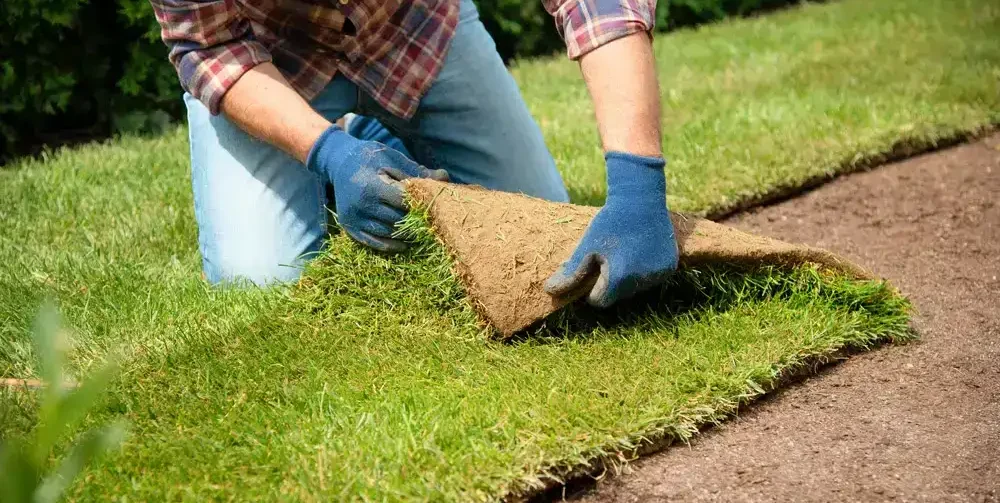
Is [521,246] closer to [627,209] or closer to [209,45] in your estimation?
[627,209]

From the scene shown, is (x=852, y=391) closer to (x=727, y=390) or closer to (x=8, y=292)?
(x=727, y=390)

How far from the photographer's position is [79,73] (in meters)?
4.51

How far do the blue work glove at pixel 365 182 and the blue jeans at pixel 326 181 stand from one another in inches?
11.1

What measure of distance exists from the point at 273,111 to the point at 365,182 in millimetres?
389

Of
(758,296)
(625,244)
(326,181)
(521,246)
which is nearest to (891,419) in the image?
(758,296)

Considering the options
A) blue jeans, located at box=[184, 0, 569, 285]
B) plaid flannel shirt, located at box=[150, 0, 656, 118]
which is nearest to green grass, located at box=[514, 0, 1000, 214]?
blue jeans, located at box=[184, 0, 569, 285]

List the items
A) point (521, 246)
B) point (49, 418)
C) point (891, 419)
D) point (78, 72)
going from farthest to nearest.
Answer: point (78, 72) < point (521, 246) < point (891, 419) < point (49, 418)

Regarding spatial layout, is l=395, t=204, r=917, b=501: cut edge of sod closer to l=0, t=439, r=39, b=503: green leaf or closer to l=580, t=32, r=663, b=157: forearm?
l=580, t=32, r=663, b=157: forearm

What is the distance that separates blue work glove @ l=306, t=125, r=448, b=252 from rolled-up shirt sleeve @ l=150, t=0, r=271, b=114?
361 millimetres

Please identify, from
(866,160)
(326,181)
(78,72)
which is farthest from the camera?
(78,72)


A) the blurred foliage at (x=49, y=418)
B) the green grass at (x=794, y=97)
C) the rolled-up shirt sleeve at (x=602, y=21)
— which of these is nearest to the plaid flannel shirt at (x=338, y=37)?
the rolled-up shirt sleeve at (x=602, y=21)

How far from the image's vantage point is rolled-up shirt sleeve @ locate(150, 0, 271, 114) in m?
2.46

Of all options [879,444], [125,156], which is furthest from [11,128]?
[879,444]

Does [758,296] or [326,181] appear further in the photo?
[326,181]
